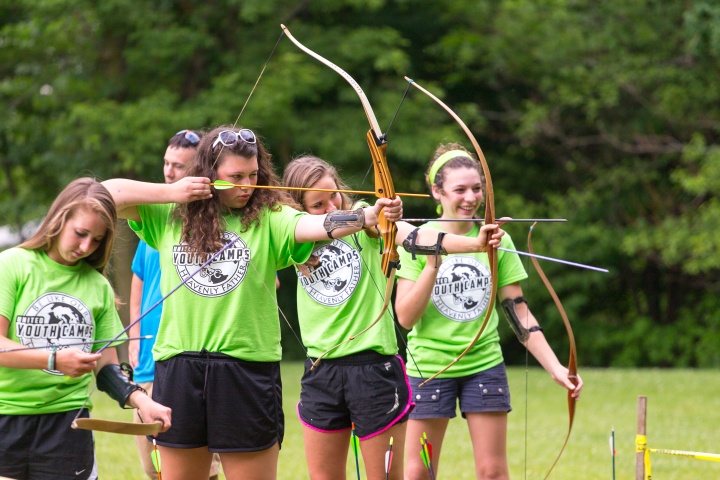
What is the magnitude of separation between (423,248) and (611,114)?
16718 millimetres

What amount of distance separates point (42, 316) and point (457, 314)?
1773mm

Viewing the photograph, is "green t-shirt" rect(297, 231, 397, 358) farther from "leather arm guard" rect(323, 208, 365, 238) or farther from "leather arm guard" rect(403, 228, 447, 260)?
"leather arm guard" rect(323, 208, 365, 238)

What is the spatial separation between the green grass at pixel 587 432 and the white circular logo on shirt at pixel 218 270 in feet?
6.51

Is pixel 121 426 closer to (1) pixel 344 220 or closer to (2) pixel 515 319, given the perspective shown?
(1) pixel 344 220

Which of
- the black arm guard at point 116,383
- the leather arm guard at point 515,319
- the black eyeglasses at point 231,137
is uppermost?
the black eyeglasses at point 231,137

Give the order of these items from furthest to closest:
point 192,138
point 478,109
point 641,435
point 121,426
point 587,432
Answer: point 478,109, point 587,432, point 192,138, point 641,435, point 121,426

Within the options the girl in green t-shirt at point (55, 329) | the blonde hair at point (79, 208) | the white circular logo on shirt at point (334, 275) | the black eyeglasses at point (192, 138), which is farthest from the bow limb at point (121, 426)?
the black eyeglasses at point (192, 138)

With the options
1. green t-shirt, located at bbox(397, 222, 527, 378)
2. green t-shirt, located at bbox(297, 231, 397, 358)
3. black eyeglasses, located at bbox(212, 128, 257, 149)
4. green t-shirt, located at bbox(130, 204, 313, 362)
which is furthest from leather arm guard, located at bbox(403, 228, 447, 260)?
black eyeglasses, located at bbox(212, 128, 257, 149)

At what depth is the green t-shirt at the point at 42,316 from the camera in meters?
3.16

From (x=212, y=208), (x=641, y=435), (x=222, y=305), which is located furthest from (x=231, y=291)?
(x=641, y=435)

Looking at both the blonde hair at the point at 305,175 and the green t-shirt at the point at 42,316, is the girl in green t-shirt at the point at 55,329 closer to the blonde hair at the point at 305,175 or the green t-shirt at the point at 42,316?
the green t-shirt at the point at 42,316

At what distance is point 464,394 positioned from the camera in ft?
13.7

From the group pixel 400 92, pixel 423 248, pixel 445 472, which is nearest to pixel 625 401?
pixel 445 472

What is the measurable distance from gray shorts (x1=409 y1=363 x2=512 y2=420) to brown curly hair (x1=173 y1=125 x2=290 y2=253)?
1226mm
